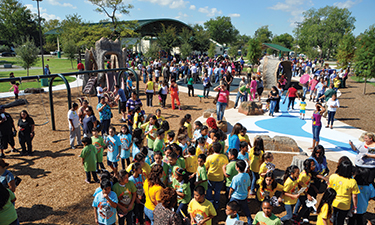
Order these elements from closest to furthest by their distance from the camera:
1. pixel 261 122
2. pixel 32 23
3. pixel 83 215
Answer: pixel 83 215
pixel 261 122
pixel 32 23

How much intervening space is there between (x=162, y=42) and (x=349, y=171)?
37446 mm

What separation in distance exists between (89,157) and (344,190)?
212 inches

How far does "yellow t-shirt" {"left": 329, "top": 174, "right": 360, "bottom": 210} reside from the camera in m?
4.16

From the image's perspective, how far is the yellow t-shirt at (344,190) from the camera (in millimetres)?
4164

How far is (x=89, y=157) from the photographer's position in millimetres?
5961

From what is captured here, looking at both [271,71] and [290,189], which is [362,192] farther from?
[271,71]

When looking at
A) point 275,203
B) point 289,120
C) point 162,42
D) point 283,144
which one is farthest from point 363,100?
point 162,42

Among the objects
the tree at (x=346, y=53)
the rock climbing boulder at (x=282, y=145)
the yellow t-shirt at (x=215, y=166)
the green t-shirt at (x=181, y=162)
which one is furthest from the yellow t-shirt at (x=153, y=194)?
the tree at (x=346, y=53)

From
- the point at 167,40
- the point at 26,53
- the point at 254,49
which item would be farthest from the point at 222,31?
the point at 26,53

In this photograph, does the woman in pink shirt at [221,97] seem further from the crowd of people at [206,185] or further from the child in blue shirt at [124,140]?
the child in blue shirt at [124,140]

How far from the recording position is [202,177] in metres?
4.74

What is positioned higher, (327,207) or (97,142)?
(97,142)

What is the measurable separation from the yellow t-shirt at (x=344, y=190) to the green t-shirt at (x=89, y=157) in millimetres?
5153

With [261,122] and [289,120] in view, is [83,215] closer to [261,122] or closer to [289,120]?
[261,122]
